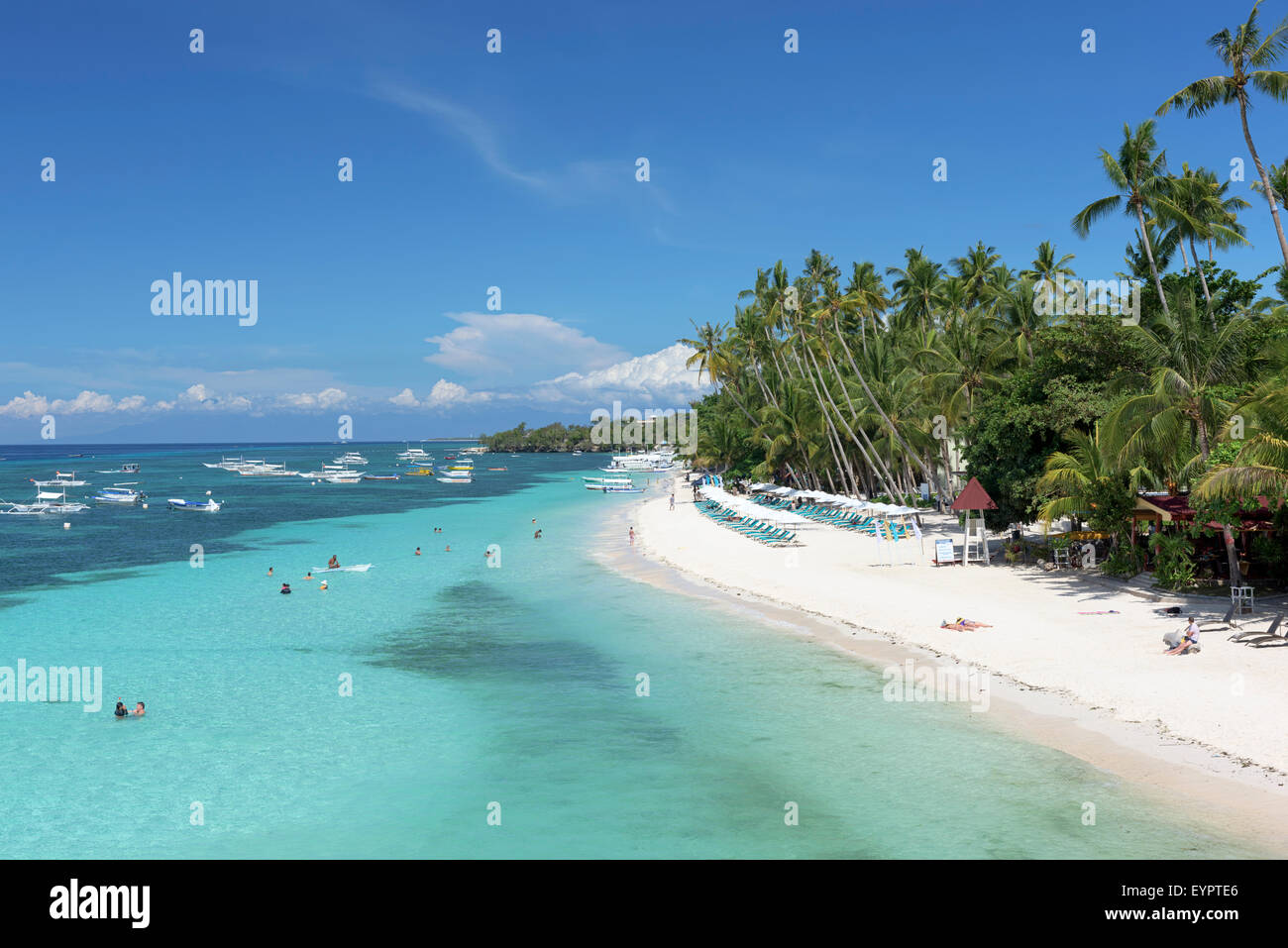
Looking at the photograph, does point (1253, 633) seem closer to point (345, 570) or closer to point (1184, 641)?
point (1184, 641)

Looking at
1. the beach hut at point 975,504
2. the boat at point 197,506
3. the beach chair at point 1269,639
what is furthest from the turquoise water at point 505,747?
the boat at point 197,506

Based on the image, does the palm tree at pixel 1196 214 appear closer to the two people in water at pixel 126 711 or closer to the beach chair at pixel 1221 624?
the beach chair at pixel 1221 624

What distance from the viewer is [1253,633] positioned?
16.9 metres

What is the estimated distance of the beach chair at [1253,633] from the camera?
53.8ft

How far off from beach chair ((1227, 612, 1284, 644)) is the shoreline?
0.31m

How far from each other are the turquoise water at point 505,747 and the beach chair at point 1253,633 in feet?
21.7

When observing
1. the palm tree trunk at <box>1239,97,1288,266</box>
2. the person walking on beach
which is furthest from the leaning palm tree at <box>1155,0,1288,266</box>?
the person walking on beach

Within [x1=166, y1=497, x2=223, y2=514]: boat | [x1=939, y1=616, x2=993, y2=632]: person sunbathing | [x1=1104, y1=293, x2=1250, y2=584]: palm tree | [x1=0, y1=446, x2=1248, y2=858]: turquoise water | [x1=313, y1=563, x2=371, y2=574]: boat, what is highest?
[x1=1104, y1=293, x2=1250, y2=584]: palm tree

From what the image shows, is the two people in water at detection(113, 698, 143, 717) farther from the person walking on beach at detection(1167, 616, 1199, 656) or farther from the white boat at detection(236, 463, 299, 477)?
the white boat at detection(236, 463, 299, 477)

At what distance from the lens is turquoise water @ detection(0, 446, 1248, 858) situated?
1105 centimetres

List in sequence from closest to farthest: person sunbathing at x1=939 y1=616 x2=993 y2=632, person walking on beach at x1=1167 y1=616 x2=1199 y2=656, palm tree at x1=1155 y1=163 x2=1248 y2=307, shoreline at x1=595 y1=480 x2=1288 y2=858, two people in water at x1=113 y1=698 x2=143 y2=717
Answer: shoreline at x1=595 y1=480 x2=1288 y2=858 → person walking on beach at x1=1167 y1=616 x2=1199 y2=656 → two people in water at x1=113 y1=698 x2=143 y2=717 → person sunbathing at x1=939 y1=616 x2=993 y2=632 → palm tree at x1=1155 y1=163 x2=1248 y2=307

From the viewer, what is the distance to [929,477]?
1817 inches

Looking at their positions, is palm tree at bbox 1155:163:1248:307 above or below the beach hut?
above
